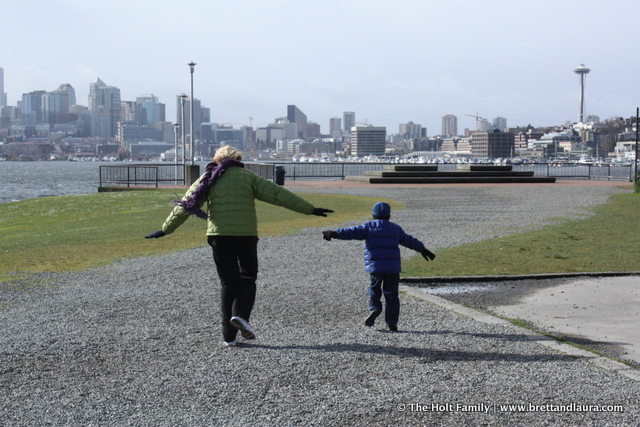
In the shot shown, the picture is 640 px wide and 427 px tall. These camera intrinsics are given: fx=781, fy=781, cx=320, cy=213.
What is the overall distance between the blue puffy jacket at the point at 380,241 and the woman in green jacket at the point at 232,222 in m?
0.61

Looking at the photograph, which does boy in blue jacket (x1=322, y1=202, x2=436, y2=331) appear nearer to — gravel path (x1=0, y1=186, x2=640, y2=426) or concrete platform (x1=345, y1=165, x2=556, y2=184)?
gravel path (x1=0, y1=186, x2=640, y2=426)

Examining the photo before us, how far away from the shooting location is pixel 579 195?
101ft

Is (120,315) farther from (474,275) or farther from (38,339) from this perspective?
(474,275)

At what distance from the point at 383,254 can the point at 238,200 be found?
4.81 feet

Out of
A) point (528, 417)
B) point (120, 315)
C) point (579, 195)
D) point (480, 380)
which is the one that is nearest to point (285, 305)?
point (120, 315)

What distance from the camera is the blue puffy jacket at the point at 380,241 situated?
7230 millimetres

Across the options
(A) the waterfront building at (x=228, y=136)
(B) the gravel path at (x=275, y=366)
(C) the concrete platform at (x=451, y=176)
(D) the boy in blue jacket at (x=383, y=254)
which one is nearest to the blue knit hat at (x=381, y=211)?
(D) the boy in blue jacket at (x=383, y=254)

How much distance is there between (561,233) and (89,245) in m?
9.28

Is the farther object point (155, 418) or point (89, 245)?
point (89, 245)

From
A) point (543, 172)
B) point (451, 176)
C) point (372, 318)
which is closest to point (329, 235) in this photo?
point (372, 318)

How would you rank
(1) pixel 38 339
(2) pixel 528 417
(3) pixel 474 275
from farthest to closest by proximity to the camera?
(3) pixel 474 275
(1) pixel 38 339
(2) pixel 528 417

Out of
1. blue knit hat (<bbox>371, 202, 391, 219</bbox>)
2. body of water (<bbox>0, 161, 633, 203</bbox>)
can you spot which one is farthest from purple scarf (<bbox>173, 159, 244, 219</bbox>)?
body of water (<bbox>0, 161, 633, 203</bbox>)

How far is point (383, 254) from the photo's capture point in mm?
7270

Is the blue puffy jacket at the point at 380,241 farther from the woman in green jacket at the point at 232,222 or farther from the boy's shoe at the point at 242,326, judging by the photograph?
the boy's shoe at the point at 242,326
